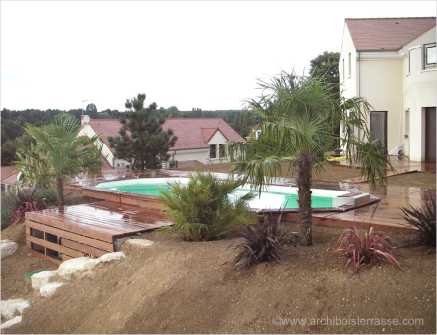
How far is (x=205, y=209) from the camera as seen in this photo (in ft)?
22.4

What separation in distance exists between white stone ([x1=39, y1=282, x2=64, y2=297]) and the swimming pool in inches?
79.5

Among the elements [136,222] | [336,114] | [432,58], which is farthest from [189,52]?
[336,114]

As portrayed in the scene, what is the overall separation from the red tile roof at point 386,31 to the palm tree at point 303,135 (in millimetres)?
13276

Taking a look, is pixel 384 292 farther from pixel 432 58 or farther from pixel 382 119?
pixel 382 119

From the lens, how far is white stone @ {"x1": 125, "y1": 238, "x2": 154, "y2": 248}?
6.91 meters

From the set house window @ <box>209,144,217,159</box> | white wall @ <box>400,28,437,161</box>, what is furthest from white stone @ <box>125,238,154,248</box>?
house window @ <box>209,144,217,159</box>

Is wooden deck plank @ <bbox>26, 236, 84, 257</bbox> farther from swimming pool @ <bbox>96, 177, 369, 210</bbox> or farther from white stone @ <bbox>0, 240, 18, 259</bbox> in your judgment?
swimming pool @ <bbox>96, 177, 369, 210</bbox>

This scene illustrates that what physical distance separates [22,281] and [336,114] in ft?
19.8

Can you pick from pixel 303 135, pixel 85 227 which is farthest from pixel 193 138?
pixel 303 135

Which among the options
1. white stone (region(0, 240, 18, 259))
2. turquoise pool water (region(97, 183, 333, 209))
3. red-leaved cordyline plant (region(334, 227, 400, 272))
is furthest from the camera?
white stone (region(0, 240, 18, 259))

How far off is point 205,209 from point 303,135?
2073 mm

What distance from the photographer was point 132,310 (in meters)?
5.24

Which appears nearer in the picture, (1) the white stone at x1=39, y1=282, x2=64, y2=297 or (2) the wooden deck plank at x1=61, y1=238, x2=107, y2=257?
(1) the white stone at x1=39, y1=282, x2=64, y2=297

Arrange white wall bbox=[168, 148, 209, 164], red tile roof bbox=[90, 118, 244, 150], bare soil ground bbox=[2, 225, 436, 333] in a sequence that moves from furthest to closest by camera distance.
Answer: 1. white wall bbox=[168, 148, 209, 164]
2. red tile roof bbox=[90, 118, 244, 150]
3. bare soil ground bbox=[2, 225, 436, 333]
